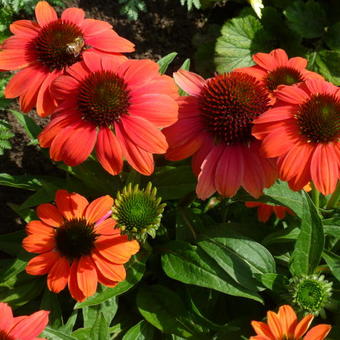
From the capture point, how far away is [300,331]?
3.75 feet

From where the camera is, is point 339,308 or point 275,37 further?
point 275,37

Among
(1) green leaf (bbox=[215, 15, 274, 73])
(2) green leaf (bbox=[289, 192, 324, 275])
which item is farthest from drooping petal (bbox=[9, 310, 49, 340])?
(1) green leaf (bbox=[215, 15, 274, 73])

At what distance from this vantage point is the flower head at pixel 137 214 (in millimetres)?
1235

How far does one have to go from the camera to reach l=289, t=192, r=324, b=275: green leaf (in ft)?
4.22

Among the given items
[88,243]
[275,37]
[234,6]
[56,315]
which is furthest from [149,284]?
[234,6]

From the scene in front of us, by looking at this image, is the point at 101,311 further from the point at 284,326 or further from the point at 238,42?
the point at 238,42

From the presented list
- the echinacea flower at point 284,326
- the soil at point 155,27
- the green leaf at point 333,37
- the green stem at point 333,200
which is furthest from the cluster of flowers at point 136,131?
the green leaf at point 333,37

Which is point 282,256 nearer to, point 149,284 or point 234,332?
point 234,332

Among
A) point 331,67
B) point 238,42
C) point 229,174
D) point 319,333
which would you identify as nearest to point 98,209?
point 229,174

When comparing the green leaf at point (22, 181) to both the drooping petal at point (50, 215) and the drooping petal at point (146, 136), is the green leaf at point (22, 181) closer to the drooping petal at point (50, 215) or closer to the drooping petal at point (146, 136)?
the drooping petal at point (50, 215)

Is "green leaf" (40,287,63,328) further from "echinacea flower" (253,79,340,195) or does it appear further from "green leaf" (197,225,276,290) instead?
"echinacea flower" (253,79,340,195)

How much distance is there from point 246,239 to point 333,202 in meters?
0.37

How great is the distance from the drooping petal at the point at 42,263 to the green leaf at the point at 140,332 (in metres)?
0.34

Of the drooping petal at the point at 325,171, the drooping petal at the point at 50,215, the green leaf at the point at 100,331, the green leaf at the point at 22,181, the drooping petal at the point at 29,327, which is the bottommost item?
the green leaf at the point at 100,331
